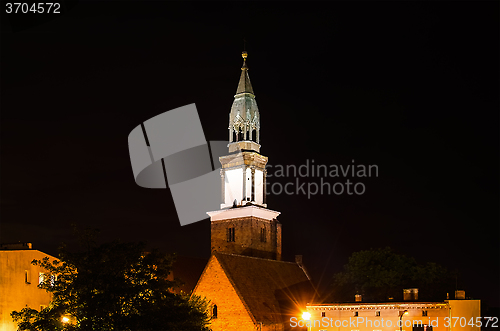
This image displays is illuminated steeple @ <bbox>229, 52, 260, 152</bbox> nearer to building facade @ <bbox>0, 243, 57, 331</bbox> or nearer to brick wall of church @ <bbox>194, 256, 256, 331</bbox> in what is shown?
brick wall of church @ <bbox>194, 256, 256, 331</bbox>

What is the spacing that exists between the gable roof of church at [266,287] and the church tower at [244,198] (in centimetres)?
581

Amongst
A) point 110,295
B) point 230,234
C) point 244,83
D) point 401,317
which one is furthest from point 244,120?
point 110,295

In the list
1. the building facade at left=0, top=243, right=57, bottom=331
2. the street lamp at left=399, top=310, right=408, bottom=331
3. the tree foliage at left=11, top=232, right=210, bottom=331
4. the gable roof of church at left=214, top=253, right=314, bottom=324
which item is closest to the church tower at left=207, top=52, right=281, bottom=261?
the gable roof of church at left=214, top=253, right=314, bottom=324

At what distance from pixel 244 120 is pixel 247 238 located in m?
12.8

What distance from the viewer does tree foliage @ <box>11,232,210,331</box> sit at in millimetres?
41562

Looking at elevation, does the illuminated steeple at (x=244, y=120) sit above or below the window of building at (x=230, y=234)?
above

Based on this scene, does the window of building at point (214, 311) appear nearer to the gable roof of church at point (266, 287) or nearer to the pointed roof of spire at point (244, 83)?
the gable roof of church at point (266, 287)

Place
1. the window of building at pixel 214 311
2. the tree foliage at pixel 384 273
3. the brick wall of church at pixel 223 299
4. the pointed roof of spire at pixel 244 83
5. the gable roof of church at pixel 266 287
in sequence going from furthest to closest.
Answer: the pointed roof of spire at pixel 244 83
the tree foliage at pixel 384 273
the gable roof of church at pixel 266 287
the window of building at pixel 214 311
the brick wall of church at pixel 223 299

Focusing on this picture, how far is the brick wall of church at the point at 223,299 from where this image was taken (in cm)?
6006

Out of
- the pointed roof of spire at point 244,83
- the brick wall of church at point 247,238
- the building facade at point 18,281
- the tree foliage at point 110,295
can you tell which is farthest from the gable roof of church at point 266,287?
the pointed roof of spire at point 244,83

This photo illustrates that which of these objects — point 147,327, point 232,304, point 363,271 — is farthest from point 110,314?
point 363,271

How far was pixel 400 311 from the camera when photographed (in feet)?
187

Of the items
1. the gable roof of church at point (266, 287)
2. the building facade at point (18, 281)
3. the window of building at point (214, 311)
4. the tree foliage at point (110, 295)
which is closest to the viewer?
the tree foliage at point (110, 295)

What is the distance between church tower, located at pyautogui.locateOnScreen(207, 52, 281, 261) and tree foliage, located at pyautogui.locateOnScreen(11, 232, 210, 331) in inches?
1366
